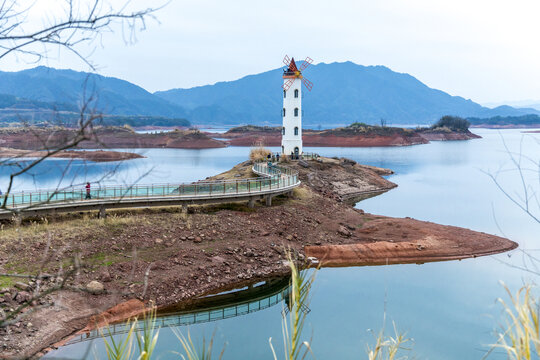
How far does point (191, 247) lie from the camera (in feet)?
75.5

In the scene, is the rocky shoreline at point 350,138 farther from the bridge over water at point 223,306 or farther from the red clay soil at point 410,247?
the bridge over water at point 223,306

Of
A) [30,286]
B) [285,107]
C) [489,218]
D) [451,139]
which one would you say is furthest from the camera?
[451,139]

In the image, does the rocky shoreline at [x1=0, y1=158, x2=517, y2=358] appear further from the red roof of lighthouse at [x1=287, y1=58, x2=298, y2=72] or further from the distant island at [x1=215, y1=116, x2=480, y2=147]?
the distant island at [x1=215, y1=116, x2=480, y2=147]

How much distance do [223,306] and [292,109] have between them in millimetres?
30688

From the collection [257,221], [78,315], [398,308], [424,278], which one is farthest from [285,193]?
[78,315]

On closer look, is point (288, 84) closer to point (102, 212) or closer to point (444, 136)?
point (102, 212)

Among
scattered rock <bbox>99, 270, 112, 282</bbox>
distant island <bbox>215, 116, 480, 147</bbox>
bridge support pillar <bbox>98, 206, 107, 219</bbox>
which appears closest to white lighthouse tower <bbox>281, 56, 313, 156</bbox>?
bridge support pillar <bbox>98, 206, 107, 219</bbox>

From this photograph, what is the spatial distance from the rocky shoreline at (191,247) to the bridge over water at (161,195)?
0.60 meters

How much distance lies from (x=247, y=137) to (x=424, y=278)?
384 ft

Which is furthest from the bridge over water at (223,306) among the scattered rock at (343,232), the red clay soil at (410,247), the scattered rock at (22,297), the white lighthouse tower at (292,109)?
the white lighthouse tower at (292,109)

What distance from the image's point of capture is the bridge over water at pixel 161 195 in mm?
21842

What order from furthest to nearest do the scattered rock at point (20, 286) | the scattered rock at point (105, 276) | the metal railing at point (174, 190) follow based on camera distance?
the metal railing at point (174, 190), the scattered rock at point (105, 276), the scattered rock at point (20, 286)

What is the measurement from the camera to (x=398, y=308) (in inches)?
756

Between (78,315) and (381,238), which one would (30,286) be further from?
(381,238)
